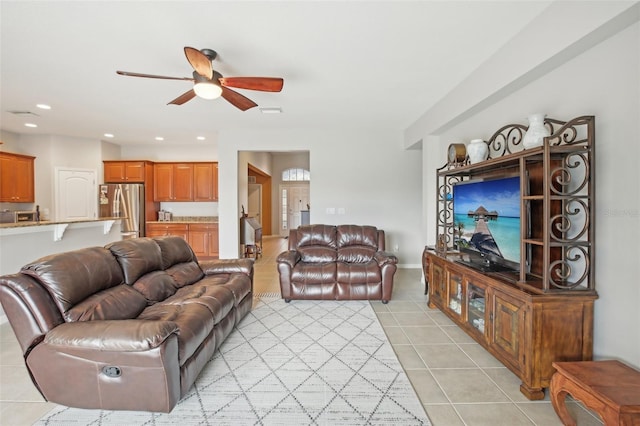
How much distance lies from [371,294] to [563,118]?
2.57 meters

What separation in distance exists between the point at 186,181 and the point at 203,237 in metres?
1.40

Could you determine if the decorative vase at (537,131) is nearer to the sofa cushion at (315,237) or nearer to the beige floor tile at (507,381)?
the beige floor tile at (507,381)

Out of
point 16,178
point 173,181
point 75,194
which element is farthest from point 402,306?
point 16,178

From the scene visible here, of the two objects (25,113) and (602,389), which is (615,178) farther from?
(25,113)

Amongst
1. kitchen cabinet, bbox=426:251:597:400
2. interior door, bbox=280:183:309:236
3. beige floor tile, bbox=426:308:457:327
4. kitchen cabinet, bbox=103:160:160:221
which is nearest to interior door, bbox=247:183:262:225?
interior door, bbox=280:183:309:236

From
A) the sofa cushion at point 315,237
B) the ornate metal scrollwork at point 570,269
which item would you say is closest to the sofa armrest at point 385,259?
the sofa cushion at point 315,237

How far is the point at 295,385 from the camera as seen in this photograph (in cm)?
195

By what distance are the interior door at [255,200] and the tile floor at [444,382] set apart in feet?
20.3

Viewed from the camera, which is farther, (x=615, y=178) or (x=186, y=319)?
(x=186, y=319)

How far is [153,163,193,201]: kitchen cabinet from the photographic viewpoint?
258 inches

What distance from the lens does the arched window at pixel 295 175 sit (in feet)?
35.4

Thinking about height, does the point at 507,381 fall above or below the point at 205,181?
below

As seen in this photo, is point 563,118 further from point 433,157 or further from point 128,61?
point 128,61

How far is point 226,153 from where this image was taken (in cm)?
526
